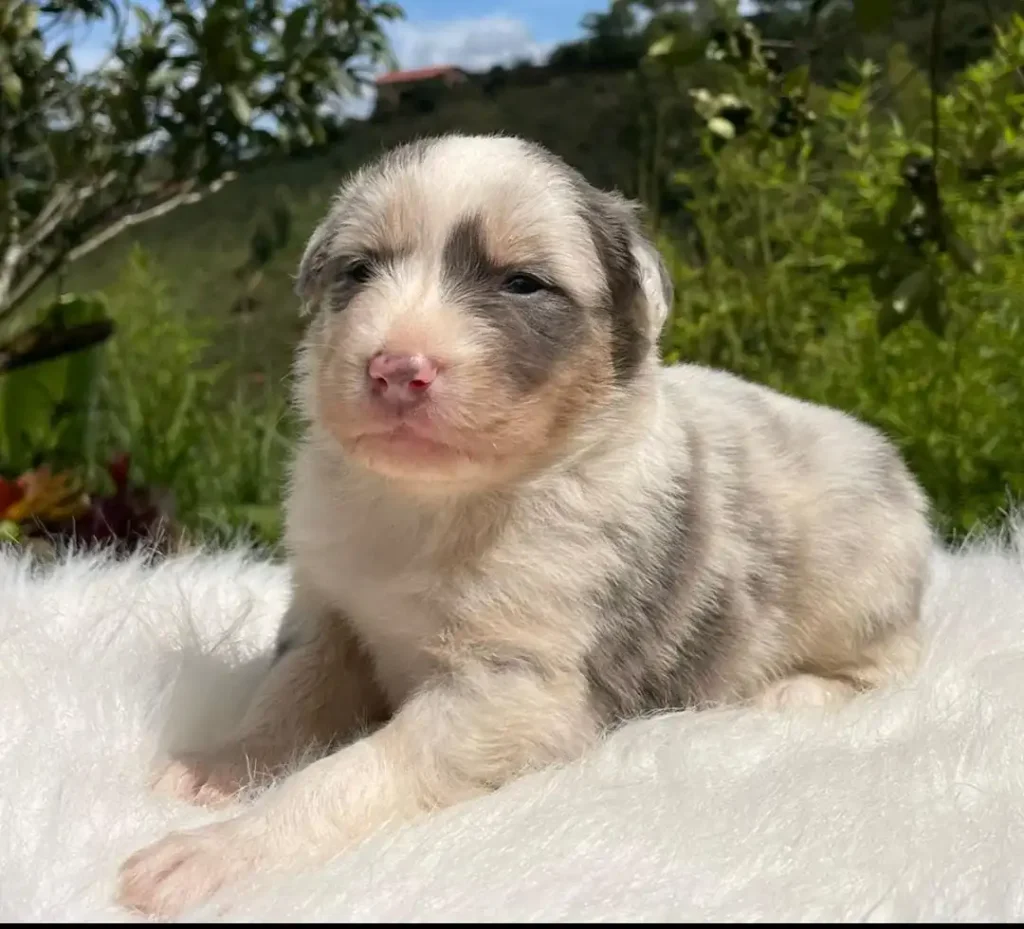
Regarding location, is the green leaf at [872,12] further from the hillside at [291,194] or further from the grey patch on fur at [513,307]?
the hillside at [291,194]

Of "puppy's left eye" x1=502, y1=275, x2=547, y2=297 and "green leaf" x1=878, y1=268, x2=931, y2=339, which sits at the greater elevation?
"puppy's left eye" x1=502, y1=275, x2=547, y2=297

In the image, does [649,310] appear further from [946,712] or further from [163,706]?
[163,706]

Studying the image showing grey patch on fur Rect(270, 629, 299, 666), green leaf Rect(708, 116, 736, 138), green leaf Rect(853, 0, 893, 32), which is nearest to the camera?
grey patch on fur Rect(270, 629, 299, 666)

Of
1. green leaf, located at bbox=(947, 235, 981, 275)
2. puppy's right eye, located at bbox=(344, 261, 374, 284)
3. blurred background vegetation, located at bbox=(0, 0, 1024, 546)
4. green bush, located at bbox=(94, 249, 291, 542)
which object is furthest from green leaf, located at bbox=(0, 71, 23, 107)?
green leaf, located at bbox=(947, 235, 981, 275)

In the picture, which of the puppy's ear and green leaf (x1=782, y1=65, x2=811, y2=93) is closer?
the puppy's ear

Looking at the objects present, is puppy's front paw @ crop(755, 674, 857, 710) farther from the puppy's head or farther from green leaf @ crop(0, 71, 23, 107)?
green leaf @ crop(0, 71, 23, 107)

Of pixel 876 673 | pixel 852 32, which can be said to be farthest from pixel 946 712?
pixel 852 32

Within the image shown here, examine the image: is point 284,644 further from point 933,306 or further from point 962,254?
point 962,254
